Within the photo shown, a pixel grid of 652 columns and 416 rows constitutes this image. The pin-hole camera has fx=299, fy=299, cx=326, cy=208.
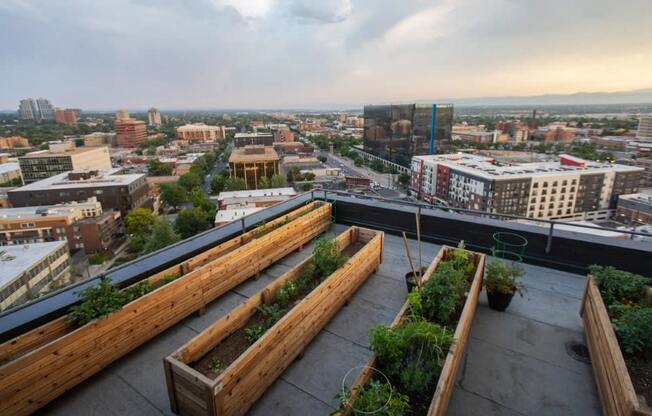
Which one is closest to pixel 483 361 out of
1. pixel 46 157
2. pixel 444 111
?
pixel 444 111

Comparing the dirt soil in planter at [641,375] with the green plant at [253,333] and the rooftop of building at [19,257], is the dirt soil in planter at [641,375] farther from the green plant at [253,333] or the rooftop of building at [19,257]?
the rooftop of building at [19,257]

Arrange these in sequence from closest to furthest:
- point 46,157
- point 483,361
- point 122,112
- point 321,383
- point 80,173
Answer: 1. point 321,383
2. point 483,361
3. point 80,173
4. point 46,157
5. point 122,112

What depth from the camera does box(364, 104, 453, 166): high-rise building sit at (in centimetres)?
6381

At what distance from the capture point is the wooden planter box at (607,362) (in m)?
2.11

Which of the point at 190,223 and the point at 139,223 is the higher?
the point at 190,223

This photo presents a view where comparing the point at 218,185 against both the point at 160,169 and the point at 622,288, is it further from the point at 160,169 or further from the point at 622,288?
the point at 622,288

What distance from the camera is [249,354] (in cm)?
273

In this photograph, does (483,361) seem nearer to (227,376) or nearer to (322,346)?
(322,346)

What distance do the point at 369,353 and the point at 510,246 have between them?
4.00 metres

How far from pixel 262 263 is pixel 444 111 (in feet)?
222

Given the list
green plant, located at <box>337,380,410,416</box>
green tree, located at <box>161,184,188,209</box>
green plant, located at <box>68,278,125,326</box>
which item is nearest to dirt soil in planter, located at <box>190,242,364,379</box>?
green plant, located at <box>68,278,125,326</box>

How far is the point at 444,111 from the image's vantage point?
6375cm

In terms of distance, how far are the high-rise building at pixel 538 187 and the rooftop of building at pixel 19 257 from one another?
4466cm

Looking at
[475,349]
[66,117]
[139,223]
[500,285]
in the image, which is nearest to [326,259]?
[475,349]
